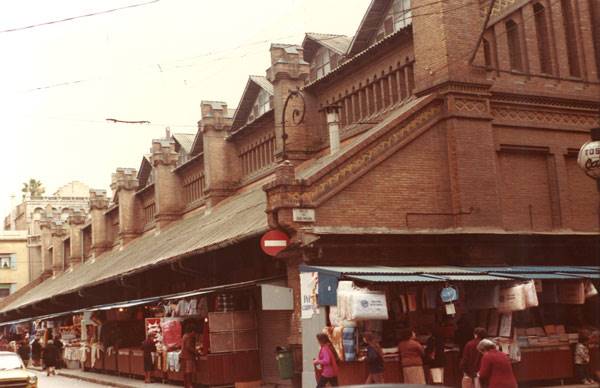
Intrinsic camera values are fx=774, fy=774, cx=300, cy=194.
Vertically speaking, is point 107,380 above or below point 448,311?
below

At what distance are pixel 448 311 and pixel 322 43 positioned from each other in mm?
15052

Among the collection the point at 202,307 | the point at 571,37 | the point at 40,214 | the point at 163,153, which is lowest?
the point at 202,307

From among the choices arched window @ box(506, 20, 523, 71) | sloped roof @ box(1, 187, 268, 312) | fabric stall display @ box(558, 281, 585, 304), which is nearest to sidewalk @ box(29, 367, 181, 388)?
sloped roof @ box(1, 187, 268, 312)

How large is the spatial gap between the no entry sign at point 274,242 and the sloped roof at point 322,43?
11.9 meters

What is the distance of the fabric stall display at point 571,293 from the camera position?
61.3ft

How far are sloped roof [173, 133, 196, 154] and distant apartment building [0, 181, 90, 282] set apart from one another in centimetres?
1923

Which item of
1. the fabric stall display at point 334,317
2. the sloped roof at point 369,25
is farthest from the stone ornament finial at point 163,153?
the fabric stall display at point 334,317

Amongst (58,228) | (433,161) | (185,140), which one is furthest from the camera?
(58,228)

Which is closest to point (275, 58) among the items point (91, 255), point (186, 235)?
point (186, 235)

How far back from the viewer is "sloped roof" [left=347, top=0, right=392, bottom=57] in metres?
25.8

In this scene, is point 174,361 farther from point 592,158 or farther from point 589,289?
point 592,158

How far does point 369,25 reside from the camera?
26234 mm

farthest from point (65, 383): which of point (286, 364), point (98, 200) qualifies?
point (98, 200)

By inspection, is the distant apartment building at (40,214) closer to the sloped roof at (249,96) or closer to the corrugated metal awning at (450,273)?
the sloped roof at (249,96)
